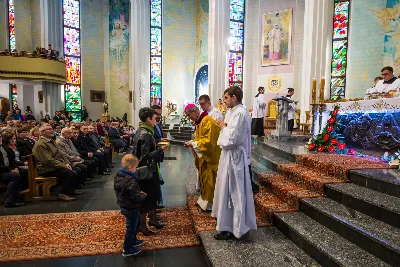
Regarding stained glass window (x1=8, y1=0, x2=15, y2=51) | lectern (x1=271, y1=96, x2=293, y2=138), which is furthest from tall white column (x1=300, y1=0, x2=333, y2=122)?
stained glass window (x1=8, y1=0, x2=15, y2=51)

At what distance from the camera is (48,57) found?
49.2 ft

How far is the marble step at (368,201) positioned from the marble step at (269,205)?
0.58 metres

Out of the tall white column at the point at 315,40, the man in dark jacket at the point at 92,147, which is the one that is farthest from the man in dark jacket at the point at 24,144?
the tall white column at the point at 315,40

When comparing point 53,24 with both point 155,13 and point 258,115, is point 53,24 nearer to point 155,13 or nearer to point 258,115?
point 155,13

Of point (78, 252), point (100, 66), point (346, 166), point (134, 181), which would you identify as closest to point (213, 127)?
point (134, 181)

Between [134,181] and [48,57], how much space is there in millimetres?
14768

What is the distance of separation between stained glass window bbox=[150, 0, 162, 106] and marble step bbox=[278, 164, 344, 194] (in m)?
15.6

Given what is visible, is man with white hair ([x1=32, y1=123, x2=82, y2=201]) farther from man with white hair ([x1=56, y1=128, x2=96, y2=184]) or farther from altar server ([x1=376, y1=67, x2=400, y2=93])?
altar server ([x1=376, y1=67, x2=400, y2=93])

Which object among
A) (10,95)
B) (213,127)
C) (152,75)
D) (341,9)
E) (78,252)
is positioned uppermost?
(341,9)

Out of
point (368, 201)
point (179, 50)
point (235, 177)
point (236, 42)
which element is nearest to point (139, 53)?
point (179, 50)

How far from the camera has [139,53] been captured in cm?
1752

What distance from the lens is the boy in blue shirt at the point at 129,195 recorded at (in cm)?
308

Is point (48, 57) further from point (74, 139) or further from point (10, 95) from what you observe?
point (74, 139)

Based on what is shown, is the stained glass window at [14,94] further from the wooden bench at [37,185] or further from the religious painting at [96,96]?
the wooden bench at [37,185]
